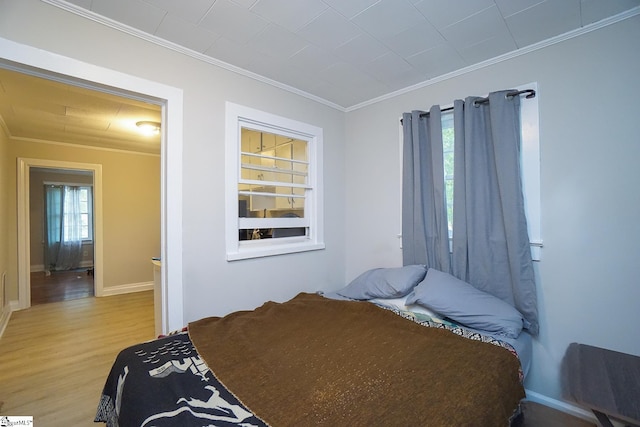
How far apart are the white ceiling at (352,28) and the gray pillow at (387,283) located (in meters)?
1.66

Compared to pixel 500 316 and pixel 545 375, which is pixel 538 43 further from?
pixel 545 375

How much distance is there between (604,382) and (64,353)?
13.6ft

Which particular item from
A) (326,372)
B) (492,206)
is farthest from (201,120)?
(492,206)

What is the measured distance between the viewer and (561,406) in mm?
1917

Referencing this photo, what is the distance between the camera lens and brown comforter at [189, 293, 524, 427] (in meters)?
1.03

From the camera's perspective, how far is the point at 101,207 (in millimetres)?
4887

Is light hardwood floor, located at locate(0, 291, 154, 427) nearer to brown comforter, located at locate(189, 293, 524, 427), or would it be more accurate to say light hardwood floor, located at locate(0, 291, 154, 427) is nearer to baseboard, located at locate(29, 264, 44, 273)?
brown comforter, located at locate(189, 293, 524, 427)

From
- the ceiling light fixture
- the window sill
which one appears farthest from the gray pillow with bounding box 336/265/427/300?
the ceiling light fixture

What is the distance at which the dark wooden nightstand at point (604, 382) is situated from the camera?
1.14 metres

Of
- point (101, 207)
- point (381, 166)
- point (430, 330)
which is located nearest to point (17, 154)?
point (101, 207)

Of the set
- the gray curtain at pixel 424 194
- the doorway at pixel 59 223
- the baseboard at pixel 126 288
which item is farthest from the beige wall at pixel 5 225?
the gray curtain at pixel 424 194

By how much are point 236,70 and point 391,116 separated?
1.49m

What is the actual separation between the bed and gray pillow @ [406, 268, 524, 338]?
0.04ft

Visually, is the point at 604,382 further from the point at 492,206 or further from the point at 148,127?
the point at 148,127
